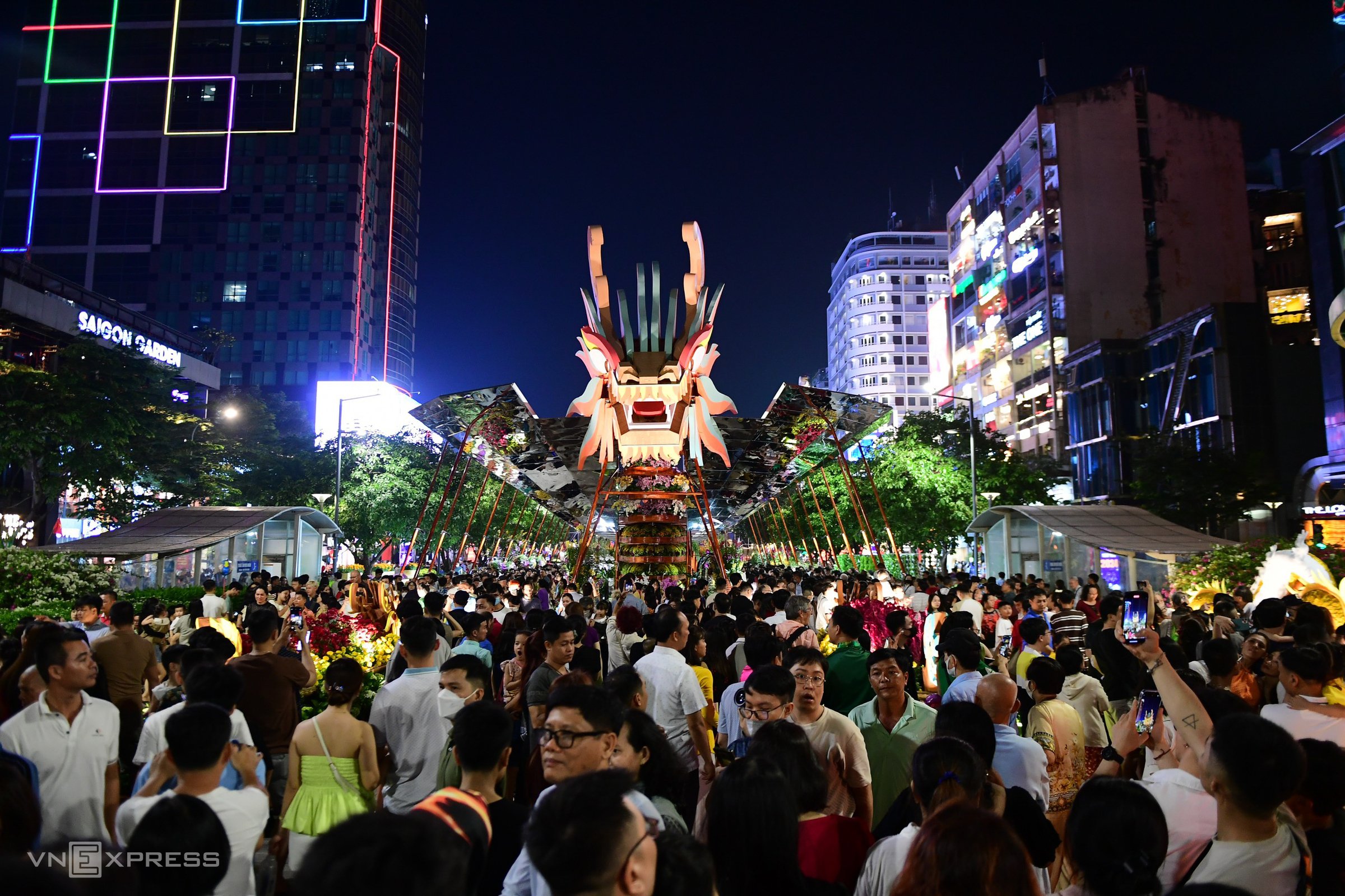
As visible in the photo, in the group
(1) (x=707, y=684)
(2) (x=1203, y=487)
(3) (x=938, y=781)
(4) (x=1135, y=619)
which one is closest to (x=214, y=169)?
(2) (x=1203, y=487)

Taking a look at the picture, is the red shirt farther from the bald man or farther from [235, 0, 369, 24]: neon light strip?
[235, 0, 369, 24]: neon light strip

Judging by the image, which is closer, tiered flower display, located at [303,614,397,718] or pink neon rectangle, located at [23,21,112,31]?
tiered flower display, located at [303,614,397,718]

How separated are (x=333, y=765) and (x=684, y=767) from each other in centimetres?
178

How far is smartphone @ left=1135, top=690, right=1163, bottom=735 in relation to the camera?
494 centimetres

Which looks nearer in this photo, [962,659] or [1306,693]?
[1306,693]

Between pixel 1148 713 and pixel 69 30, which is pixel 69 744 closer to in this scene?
pixel 1148 713

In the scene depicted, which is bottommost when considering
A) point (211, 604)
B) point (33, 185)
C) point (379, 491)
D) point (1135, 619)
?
point (211, 604)

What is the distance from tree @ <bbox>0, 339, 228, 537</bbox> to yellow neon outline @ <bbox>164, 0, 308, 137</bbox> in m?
58.2

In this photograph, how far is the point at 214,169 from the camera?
3123 inches

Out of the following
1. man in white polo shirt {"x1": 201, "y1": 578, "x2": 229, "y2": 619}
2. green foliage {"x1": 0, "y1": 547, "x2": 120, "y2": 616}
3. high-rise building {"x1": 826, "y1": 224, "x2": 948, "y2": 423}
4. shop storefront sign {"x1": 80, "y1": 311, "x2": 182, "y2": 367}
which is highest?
high-rise building {"x1": 826, "y1": 224, "x2": 948, "y2": 423}

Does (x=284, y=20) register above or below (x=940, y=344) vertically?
above

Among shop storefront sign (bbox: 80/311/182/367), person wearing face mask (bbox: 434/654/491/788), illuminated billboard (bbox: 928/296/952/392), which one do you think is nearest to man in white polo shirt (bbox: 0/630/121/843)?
person wearing face mask (bbox: 434/654/491/788)

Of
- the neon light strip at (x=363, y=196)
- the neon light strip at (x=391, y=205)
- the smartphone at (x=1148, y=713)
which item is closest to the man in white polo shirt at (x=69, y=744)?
the smartphone at (x=1148, y=713)

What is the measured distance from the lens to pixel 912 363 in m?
109
